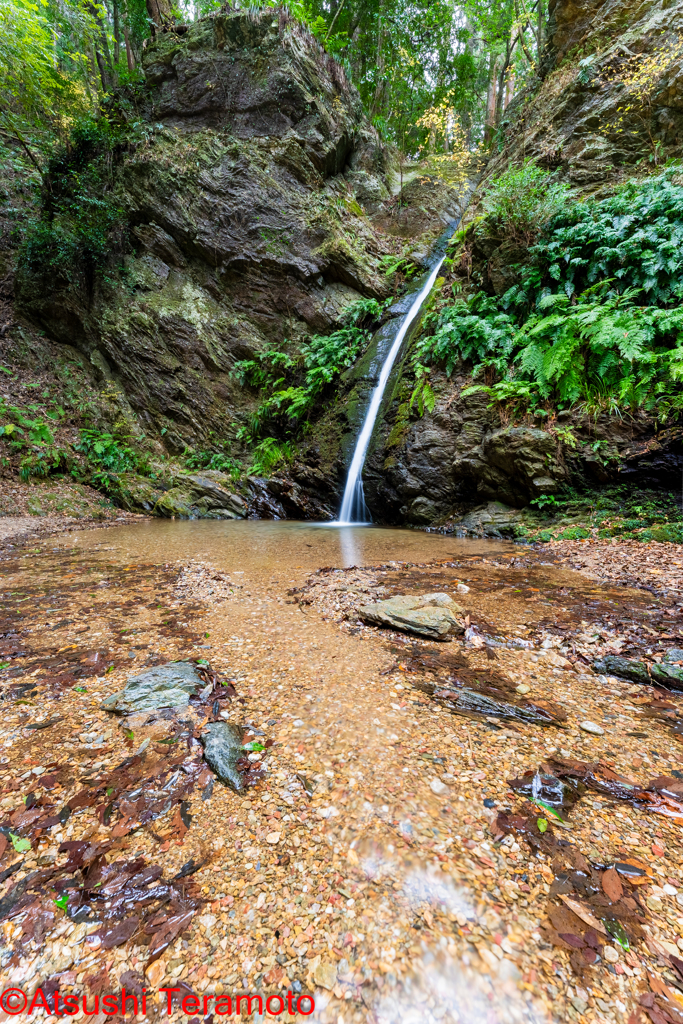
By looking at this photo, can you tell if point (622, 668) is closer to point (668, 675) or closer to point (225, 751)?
point (668, 675)

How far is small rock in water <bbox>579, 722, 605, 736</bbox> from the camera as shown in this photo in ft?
6.05

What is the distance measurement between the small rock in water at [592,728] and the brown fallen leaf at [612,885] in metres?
0.67

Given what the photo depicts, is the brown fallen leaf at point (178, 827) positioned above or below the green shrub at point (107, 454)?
below

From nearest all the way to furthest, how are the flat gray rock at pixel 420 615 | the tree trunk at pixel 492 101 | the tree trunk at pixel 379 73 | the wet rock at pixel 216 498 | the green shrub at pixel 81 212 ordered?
the flat gray rock at pixel 420 615
the wet rock at pixel 216 498
the green shrub at pixel 81 212
the tree trunk at pixel 492 101
the tree trunk at pixel 379 73

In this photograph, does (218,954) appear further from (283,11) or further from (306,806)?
(283,11)

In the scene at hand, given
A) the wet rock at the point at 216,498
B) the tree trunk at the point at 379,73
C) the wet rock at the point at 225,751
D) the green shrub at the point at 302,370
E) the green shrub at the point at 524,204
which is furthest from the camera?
the tree trunk at the point at 379,73

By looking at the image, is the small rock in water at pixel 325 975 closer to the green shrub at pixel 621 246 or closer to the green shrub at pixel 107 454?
the green shrub at pixel 621 246

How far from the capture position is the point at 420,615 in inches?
114

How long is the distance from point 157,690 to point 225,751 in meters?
0.58

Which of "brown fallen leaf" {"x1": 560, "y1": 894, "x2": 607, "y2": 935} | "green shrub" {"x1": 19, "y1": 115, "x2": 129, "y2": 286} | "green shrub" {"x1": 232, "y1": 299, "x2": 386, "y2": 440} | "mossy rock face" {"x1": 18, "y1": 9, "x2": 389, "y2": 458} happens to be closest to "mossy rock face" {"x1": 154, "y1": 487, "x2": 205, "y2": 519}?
"mossy rock face" {"x1": 18, "y1": 9, "x2": 389, "y2": 458}

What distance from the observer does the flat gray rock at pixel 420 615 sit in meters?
2.78

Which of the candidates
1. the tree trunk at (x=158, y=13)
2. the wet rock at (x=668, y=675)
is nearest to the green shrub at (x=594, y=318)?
the wet rock at (x=668, y=675)

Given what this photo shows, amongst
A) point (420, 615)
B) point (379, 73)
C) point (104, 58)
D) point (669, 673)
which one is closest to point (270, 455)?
point (420, 615)

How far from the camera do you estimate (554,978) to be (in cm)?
98
